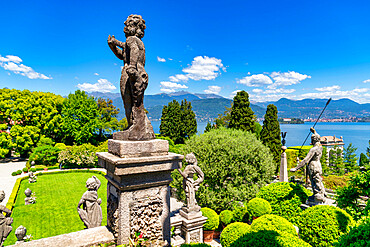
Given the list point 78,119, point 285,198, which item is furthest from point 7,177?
point 285,198

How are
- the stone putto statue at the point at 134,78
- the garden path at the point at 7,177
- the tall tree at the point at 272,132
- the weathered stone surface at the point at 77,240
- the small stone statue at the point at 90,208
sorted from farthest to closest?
1. the tall tree at the point at 272,132
2. the garden path at the point at 7,177
3. the small stone statue at the point at 90,208
4. the stone putto statue at the point at 134,78
5. the weathered stone surface at the point at 77,240

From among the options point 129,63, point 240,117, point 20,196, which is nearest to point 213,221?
point 129,63

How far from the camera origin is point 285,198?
900cm

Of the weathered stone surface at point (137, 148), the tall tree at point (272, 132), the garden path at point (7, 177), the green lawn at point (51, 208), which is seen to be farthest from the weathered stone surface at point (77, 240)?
the tall tree at point (272, 132)

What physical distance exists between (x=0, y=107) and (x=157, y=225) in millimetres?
36242

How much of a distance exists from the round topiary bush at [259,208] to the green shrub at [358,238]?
23.3ft

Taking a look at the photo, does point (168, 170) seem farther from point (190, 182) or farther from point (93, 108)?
point (93, 108)

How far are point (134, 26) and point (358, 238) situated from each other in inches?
174

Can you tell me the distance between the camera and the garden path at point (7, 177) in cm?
1810

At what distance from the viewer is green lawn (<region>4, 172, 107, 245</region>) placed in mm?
11781

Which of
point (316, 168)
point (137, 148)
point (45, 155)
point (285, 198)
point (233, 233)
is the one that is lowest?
point (45, 155)

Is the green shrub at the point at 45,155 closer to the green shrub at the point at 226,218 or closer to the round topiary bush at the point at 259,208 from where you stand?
the green shrub at the point at 226,218

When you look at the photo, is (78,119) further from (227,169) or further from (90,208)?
(90,208)

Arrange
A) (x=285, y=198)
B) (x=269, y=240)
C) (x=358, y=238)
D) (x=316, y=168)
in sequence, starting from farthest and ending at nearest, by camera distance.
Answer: (x=316, y=168) → (x=285, y=198) → (x=269, y=240) → (x=358, y=238)
